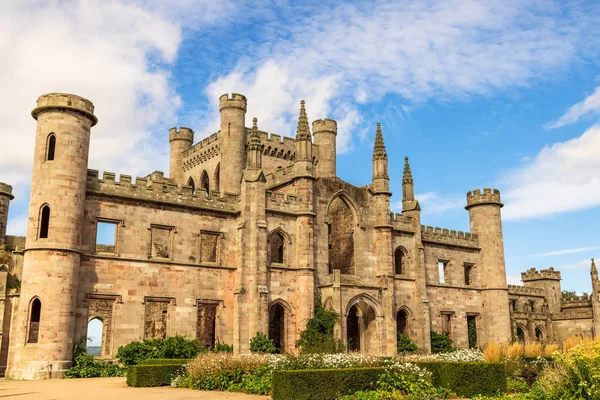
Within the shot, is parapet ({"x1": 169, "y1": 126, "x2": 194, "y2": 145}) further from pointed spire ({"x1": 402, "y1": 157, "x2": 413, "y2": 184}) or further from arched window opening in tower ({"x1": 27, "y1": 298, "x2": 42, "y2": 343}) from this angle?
arched window opening in tower ({"x1": 27, "y1": 298, "x2": 42, "y2": 343})

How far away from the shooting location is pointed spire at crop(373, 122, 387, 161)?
3578 centimetres

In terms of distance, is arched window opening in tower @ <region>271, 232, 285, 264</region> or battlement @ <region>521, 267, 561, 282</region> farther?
battlement @ <region>521, 267, 561, 282</region>

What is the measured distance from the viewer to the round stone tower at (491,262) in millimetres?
40469

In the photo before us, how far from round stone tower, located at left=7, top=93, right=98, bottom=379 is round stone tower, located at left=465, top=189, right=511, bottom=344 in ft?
90.7

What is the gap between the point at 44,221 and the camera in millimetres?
25703

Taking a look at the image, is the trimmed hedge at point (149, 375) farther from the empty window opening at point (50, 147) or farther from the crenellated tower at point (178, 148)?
the crenellated tower at point (178, 148)

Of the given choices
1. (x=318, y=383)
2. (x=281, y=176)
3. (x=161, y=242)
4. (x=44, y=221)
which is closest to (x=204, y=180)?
(x=281, y=176)

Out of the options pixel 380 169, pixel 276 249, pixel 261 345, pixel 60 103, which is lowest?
pixel 261 345

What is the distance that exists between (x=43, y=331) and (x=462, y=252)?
2778 cm

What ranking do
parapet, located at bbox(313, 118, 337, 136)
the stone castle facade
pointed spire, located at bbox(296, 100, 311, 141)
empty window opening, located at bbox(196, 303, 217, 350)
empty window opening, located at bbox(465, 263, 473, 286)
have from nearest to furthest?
the stone castle facade
empty window opening, located at bbox(196, 303, 217, 350)
pointed spire, located at bbox(296, 100, 311, 141)
empty window opening, located at bbox(465, 263, 473, 286)
parapet, located at bbox(313, 118, 337, 136)

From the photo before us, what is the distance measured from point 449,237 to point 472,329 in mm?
6523

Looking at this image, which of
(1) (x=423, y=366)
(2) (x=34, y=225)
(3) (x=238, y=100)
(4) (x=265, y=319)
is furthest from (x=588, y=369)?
(3) (x=238, y=100)

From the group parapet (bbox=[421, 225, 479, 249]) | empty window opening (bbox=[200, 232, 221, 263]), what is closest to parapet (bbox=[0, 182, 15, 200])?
empty window opening (bbox=[200, 232, 221, 263])

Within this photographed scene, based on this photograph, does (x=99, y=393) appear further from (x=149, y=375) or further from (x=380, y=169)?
(x=380, y=169)
